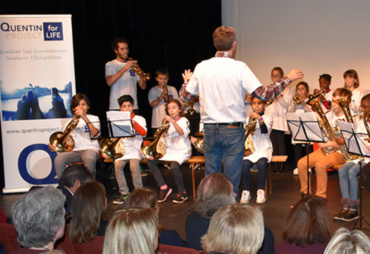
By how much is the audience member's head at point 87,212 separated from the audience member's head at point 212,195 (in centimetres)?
67

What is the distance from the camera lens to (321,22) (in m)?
7.97

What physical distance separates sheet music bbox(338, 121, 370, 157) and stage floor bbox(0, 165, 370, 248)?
0.77m

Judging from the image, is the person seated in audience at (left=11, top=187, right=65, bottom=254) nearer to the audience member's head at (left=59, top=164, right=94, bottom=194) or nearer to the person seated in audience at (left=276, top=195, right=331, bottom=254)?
the person seated in audience at (left=276, top=195, right=331, bottom=254)

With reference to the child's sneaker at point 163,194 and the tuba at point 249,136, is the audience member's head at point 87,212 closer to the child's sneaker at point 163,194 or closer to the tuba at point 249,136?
the child's sneaker at point 163,194

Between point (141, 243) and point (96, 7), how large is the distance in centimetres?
654

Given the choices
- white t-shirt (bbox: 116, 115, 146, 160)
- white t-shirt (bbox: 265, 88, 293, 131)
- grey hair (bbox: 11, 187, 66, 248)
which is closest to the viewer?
grey hair (bbox: 11, 187, 66, 248)

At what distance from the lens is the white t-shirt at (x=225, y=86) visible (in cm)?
399

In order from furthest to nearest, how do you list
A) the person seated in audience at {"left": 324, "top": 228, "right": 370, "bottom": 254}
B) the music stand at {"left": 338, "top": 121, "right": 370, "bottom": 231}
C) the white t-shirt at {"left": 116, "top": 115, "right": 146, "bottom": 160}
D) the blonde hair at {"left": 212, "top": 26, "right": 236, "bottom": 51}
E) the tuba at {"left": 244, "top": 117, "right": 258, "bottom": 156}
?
1. the white t-shirt at {"left": 116, "top": 115, "right": 146, "bottom": 160}
2. the tuba at {"left": 244, "top": 117, "right": 258, "bottom": 156}
3. the music stand at {"left": 338, "top": 121, "right": 370, "bottom": 231}
4. the blonde hair at {"left": 212, "top": 26, "right": 236, "bottom": 51}
5. the person seated in audience at {"left": 324, "top": 228, "right": 370, "bottom": 254}

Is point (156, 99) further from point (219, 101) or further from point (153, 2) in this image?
point (219, 101)

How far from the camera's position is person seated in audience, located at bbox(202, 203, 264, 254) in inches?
80.4

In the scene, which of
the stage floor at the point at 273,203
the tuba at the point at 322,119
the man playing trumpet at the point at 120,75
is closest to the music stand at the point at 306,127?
the tuba at the point at 322,119

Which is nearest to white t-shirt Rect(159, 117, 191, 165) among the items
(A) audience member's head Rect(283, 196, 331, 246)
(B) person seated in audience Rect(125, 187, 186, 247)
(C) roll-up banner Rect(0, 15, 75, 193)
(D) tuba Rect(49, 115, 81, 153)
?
(D) tuba Rect(49, 115, 81, 153)

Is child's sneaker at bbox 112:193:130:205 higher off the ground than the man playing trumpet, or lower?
lower

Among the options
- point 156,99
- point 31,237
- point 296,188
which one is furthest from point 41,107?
point 31,237
